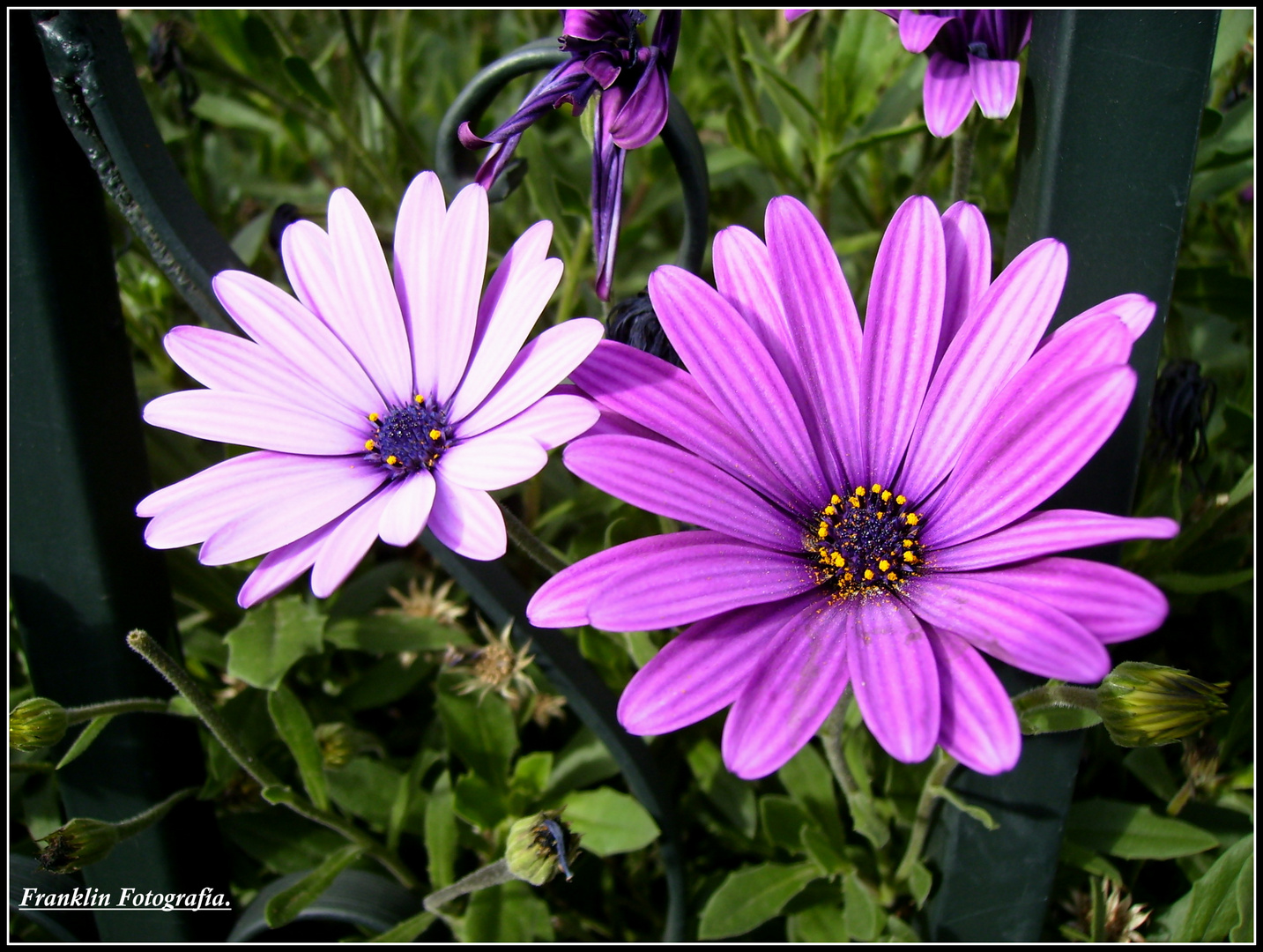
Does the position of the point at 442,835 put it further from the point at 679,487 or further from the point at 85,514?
the point at 679,487

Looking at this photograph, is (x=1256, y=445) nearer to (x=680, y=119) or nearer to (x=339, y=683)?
(x=680, y=119)

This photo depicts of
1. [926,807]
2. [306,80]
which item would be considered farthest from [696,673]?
[306,80]

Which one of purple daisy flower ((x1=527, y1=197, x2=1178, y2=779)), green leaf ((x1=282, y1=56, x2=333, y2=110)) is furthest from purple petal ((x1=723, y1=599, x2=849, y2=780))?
green leaf ((x1=282, y1=56, x2=333, y2=110))

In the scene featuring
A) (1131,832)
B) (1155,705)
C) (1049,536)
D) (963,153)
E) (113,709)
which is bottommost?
(1131,832)

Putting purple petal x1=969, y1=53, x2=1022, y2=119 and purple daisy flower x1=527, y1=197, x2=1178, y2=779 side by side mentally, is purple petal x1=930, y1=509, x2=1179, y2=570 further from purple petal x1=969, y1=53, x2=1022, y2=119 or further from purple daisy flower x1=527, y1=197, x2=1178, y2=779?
purple petal x1=969, y1=53, x2=1022, y2=119

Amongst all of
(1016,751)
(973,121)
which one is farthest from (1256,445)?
(1016,751)

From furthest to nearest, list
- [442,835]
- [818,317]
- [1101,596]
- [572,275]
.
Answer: [572,275] → [442,835] → [818,317] → [1101,596]

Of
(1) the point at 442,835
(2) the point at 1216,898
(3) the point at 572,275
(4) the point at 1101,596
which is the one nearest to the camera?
(4) the point at 1101,596
